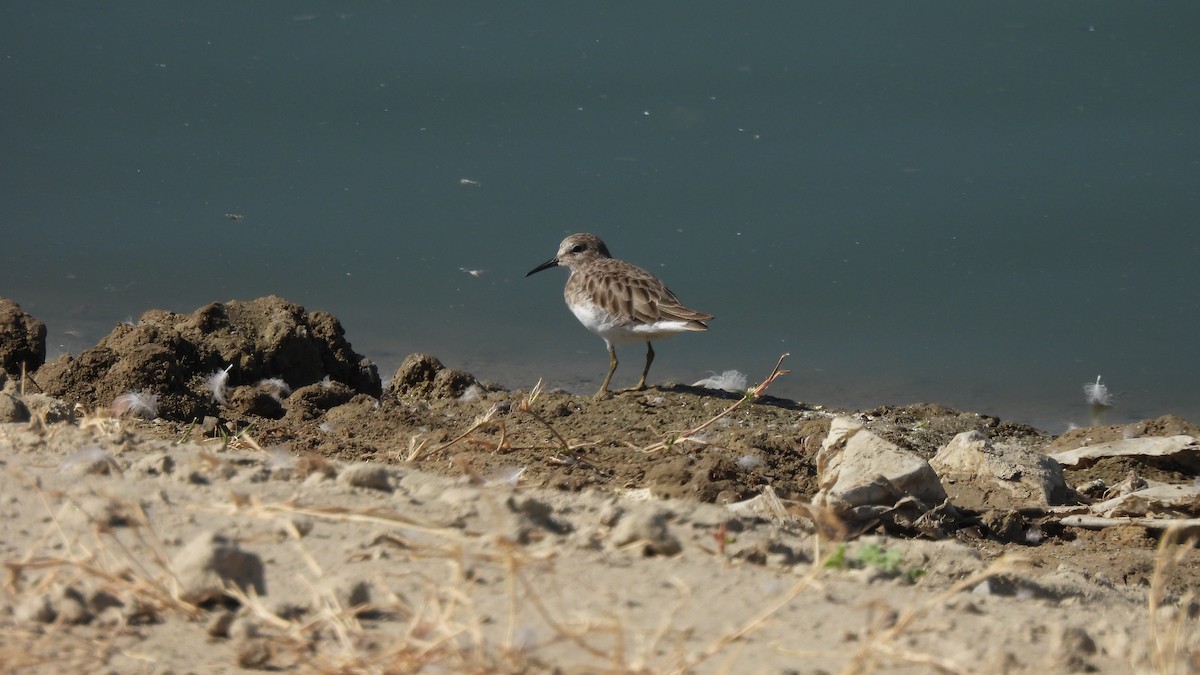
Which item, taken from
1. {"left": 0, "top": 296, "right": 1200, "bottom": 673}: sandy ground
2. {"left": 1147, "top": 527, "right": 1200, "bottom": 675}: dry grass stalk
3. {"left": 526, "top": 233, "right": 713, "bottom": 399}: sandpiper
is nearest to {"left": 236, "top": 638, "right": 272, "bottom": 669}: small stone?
{"left": 0, "top": 296, "right": 1200, "bottom": 673}: sandy ground

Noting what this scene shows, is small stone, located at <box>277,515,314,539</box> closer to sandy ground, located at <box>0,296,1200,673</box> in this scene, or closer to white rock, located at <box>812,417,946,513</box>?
sandy ground, located at <box>0,296,1200,673</box>

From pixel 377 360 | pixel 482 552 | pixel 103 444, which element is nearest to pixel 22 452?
pixel 103 444

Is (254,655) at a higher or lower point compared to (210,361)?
lower

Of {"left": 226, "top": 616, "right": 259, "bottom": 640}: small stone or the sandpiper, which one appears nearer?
{"left": 226, "top": 616, "right": 259, "bottom": 640}: small stone

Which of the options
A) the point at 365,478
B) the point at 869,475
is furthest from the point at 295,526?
the point at 869,475

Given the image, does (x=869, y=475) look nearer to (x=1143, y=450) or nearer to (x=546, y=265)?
(x=1143, y=450)

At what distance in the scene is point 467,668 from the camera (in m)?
2.47

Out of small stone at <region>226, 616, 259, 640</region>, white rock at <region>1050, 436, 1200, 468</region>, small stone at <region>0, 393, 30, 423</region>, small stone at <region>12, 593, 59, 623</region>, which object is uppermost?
small stone at <region>0, 393, 30, 423</region>

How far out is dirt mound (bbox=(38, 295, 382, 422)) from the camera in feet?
20.3

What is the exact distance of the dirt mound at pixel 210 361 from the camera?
6.20m

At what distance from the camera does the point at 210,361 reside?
265 inches

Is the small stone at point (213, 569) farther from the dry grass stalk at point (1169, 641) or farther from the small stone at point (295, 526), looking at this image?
the dry grass stalk at point (1169, 641)

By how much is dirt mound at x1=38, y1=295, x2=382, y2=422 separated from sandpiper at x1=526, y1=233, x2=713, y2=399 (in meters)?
1.53

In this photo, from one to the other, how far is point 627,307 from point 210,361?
2.63 m
